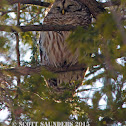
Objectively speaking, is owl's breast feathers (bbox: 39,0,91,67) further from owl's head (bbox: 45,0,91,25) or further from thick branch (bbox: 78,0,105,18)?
thick branch (bbox: 78,0,105,18)

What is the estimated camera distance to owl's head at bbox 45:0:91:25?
3975mm

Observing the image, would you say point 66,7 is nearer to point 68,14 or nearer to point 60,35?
point 68,14

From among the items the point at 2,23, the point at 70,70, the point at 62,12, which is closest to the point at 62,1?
the point at 62,12

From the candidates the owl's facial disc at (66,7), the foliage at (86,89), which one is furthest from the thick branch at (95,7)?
the owl's facial disc at (66,7)

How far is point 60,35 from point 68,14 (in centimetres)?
41

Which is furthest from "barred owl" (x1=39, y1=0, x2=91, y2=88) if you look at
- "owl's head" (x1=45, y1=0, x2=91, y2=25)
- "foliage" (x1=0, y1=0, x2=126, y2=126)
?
"foliage" (x1=0, y1=0, x2=126, y2=126)

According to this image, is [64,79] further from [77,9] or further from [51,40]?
[77,9]

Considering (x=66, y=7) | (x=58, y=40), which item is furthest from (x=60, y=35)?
(x=66, y=7)

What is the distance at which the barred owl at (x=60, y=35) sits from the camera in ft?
12.8

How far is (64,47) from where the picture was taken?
12.8ft

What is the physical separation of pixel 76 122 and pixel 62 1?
2.40 m

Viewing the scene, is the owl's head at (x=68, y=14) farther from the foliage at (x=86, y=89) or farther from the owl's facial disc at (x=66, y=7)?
the foliage at (x=86, y=89)

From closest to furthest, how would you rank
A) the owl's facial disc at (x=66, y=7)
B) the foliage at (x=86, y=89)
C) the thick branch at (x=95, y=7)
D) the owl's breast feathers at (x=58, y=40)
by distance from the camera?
1. the foliage at (x=86, y=89)
2. the thick branch at (x=95, y=7)
3. the owl's breast feathers at (x=58, y=40)
4. the owl's facial disc at (x=66, y=7)

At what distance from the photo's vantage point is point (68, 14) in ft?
13.1
